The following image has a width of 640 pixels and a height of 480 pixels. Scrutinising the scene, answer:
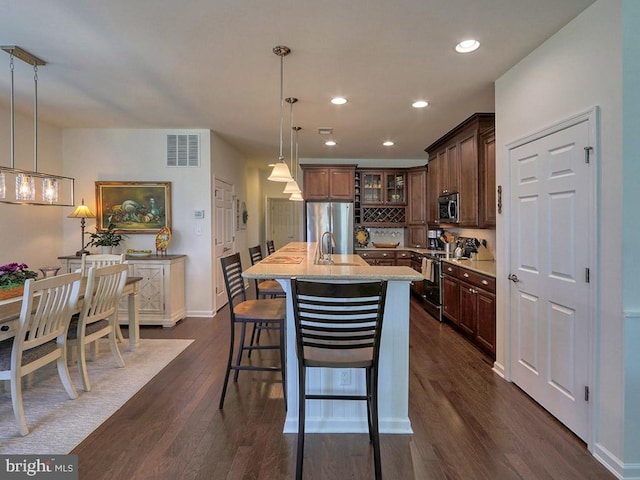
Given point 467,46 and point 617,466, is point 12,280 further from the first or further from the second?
point 617,466

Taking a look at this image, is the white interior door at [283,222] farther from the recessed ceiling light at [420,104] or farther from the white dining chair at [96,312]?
the white dining chair at [96,312]

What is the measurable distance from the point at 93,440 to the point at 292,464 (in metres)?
1.23

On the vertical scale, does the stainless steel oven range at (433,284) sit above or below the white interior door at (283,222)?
below

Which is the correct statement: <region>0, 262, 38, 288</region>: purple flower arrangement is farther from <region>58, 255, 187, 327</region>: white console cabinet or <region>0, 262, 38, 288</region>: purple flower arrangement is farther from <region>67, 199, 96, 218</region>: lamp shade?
<region>67, 199, 96, 218</region>: lamp shade

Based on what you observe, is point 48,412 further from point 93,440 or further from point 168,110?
point 168,110

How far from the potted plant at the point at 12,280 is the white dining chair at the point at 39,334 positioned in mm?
193

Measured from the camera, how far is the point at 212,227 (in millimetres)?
4844

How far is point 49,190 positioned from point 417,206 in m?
5.47

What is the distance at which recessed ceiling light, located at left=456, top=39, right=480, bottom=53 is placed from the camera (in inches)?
95.6

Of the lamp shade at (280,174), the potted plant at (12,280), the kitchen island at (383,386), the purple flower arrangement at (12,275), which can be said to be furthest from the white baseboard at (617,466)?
the purple flower arrangement at (12,275)

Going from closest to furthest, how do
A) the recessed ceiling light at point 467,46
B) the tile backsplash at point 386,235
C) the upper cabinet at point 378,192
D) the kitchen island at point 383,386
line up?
the kitchen island at point 383,386
the recessed ceiling light at point 467,46
the upper cabinet at point 378,192
the tile backsplash at point 386,235

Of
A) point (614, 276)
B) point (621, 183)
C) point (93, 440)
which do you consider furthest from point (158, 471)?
point (621, 183)

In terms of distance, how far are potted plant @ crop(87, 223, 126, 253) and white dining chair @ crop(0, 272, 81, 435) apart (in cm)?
208

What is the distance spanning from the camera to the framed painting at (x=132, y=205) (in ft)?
15.4
